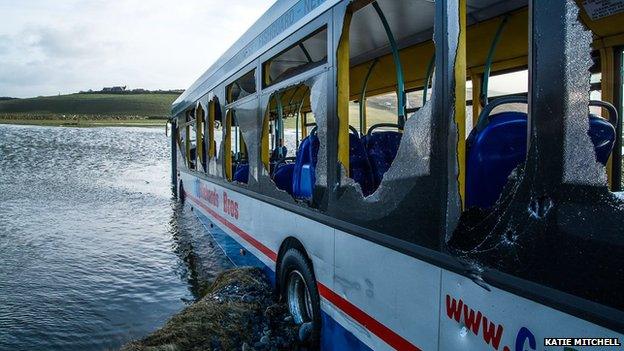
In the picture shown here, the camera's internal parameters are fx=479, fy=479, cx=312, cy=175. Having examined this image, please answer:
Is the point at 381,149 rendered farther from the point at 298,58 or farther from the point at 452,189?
the point at 298,58

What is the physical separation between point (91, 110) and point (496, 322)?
8374 cm

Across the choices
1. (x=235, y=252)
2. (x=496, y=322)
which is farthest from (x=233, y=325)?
(x=496, y=322)

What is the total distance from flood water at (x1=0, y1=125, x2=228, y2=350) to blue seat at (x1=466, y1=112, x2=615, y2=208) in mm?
4316

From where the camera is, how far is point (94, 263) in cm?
820

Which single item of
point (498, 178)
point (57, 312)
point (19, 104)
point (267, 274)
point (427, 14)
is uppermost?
point (19, 104)

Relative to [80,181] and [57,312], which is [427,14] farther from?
[80,181]

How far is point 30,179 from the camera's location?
24.6 metres

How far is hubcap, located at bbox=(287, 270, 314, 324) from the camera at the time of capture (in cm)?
417

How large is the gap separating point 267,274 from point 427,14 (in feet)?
9.76

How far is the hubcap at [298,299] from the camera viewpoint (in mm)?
4172

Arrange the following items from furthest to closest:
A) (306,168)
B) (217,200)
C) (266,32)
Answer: (217,200), (266,32), (306,168)

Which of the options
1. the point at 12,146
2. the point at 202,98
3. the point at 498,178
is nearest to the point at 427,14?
the point at 498,178

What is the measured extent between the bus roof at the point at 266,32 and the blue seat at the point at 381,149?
1096 mm

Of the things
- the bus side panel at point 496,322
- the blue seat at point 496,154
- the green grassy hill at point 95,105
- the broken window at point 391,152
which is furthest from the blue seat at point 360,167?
the green grassy hill at point 95,105
